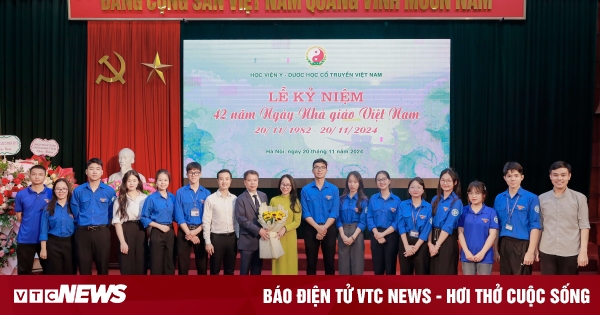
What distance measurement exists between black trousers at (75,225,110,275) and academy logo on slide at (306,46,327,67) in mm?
2803

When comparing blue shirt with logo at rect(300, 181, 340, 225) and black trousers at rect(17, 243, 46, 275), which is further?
blue shirt with logo at rect(300, 181, 340, 225)

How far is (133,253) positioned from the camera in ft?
14.0

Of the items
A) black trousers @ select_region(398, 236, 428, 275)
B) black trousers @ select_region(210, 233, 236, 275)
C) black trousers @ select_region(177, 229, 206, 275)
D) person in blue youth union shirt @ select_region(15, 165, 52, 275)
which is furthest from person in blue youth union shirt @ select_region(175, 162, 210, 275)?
black trousers @ select_region(398, 236, 428, 275)

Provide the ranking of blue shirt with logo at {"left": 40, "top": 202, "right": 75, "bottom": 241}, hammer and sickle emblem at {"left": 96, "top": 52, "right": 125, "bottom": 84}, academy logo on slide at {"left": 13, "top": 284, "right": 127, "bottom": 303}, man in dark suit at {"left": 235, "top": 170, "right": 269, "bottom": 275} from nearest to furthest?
academy logo on slide at {"left": 13, "top": 284, "right": 127, "bottom": 303} → blue shirt with logo at {"left": 40, "top": 202, "right": 75, "bottom": 241} → man in dark suit at {"left": 235, "top": 170, "right": 269, "bottom": 275} → hammer and sickle emblem at {"left": 96, "top": 52, "right": 125, "bottom": 84}

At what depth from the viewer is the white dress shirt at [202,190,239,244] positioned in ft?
14.1

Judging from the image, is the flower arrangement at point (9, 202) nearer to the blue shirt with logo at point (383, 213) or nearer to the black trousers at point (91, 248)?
the black trousers at point (91, 248)

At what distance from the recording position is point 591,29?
603 cm

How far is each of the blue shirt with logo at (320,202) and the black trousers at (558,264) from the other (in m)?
1.48

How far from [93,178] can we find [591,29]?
16.6ft

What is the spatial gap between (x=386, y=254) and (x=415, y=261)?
0.27 meters

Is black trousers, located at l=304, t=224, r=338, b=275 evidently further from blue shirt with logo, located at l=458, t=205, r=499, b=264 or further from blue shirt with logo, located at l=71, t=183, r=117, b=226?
blue shirt with logo, located at l=71, t=183, r=117, b=226

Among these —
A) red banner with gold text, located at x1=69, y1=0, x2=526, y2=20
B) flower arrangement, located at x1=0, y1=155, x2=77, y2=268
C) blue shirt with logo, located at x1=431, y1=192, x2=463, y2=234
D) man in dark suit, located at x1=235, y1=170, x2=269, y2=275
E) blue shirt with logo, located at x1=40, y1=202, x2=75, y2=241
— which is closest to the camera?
blue shirt with logo, located at x1=431, y1=192, x2=463, y2=234

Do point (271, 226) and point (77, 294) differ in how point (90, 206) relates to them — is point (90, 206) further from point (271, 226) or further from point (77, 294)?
point (77, 294)

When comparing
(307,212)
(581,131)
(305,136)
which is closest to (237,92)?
(305,136)
